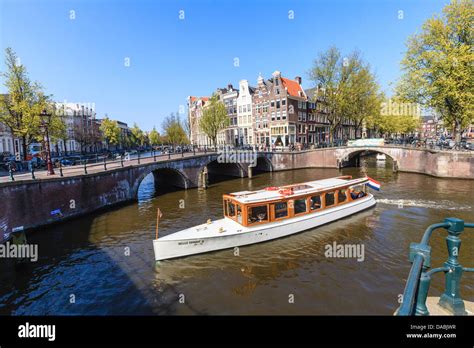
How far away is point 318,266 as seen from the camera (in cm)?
1227

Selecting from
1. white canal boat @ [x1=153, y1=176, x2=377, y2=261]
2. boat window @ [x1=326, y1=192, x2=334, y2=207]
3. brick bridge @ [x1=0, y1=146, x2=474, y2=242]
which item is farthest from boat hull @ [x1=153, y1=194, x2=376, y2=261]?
brick bridge @ [x1=0, y1=146, x2=474, y2=242]

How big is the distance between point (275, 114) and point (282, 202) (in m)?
42.7

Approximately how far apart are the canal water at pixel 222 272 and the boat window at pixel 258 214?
54.1 inches

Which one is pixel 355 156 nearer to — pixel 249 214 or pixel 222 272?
pixel 249 214

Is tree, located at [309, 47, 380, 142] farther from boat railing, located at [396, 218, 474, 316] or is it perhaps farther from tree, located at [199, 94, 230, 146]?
boat railing, located at [396, 218, 474, 316]

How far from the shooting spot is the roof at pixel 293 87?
54984 millimetres

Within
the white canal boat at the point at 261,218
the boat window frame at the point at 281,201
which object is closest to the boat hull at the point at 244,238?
the white canal boat at the point at 261,218

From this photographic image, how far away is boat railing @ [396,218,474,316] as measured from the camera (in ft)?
8.71

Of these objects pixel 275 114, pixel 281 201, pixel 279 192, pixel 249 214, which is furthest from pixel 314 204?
pixel 275 114

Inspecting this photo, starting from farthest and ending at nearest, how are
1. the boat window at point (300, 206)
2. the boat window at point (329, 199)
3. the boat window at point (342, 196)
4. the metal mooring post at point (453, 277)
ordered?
the boat window at point (342, 196) → the boat window at point (329, 199) → the boat window at point (300, 206) → the metal mooring post at point (453, 277)

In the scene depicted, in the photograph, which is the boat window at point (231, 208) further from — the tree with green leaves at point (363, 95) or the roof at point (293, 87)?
the roof at point (293, 87)
